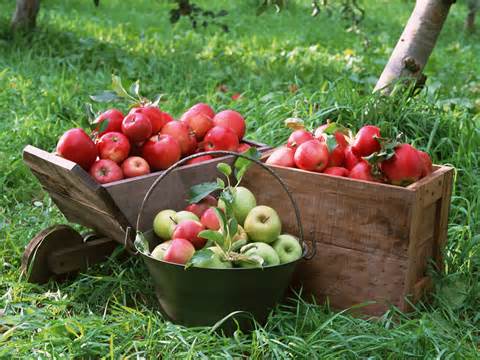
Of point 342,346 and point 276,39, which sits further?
point 276,39

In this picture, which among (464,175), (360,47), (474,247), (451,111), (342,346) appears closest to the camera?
(342,346)

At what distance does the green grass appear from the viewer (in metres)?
2.61

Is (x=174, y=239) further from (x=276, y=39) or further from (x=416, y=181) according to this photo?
(x=276, y=39)

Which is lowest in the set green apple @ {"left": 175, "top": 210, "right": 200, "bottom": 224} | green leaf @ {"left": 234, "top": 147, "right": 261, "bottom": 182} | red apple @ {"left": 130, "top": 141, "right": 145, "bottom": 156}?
green apple @ {"left": 175, "top": 210, "right": 200, "bottom": 224}

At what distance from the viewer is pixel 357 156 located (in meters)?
3.05

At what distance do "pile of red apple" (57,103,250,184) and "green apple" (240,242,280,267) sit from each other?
0.58m

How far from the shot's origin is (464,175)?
13.0 ft

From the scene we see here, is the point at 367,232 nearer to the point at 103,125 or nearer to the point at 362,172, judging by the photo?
the point at 362,172

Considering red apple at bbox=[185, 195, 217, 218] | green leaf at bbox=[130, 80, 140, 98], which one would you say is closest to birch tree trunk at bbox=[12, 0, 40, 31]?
green leaf at bbox=[130, 80, 140, 98]

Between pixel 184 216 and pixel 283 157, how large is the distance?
19.4 inches

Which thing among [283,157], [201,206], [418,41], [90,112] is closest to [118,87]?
[90,112]

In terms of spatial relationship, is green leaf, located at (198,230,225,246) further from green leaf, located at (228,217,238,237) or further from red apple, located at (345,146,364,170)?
red apple, located at (345,146,364,170)

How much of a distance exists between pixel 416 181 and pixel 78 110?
3.10 metres

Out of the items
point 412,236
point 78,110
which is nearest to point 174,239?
point 412,236
